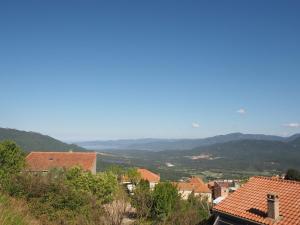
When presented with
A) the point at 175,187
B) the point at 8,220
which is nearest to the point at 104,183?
the point at 175,187

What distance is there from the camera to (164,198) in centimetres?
3500

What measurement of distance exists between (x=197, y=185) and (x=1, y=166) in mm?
36298

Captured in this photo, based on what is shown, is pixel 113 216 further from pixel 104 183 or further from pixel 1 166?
pixel 1 166

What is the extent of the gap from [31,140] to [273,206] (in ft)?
564

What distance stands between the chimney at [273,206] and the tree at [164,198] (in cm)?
1596

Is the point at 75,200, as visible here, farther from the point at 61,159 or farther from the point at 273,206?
the point at 61,159

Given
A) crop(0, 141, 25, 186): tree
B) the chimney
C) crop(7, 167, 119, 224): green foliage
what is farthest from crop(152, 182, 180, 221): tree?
the chimney

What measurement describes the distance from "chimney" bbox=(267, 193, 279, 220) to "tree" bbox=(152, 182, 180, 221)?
15962 mm

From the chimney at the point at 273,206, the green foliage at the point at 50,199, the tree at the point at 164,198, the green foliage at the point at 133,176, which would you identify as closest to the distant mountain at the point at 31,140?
the green foliage at the point at 133,176

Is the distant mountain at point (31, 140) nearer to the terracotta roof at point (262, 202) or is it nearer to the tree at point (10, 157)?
the tree at point (10, 157)

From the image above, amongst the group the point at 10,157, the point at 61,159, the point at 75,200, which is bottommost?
the point at 75,200

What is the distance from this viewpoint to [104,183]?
36156 millimetres

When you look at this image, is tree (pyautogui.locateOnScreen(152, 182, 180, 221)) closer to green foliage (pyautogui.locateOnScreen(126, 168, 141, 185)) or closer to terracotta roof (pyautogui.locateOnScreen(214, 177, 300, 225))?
terracotta roof (pyautogui.locateOnScreen(214, 177, 300, 225))

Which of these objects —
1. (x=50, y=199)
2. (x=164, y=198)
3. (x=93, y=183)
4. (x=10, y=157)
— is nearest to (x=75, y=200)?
(x=50, y=199)
